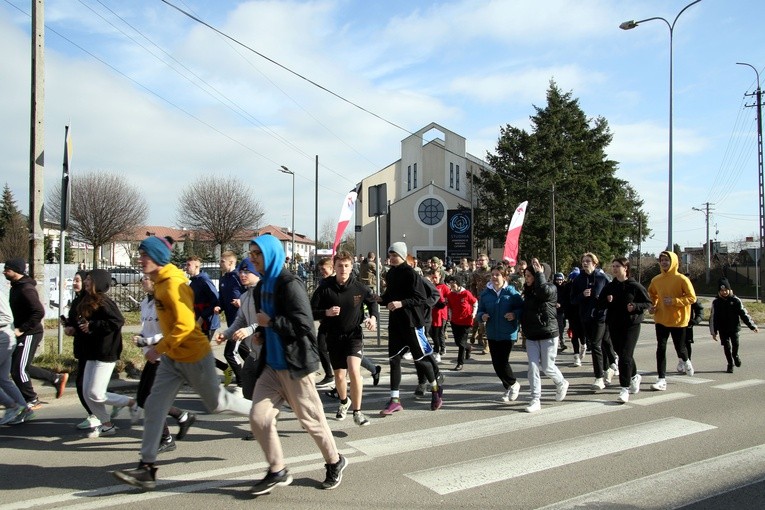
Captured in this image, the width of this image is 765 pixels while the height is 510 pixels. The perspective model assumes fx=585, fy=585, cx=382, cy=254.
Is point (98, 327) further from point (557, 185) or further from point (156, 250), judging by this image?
point (557, 185)

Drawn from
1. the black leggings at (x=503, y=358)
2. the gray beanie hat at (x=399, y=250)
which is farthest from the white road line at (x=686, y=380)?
the gray beanie hat at (x=399, y=250)

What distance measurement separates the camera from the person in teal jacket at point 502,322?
7.32 m

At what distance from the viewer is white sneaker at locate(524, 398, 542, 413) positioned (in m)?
6.84

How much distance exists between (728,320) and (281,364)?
8326 mm

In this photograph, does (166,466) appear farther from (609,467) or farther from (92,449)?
(609,467)

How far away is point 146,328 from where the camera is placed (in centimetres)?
586

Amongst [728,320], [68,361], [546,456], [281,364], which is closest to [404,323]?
[546,456]

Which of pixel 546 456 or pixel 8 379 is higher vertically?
pixel 8 379

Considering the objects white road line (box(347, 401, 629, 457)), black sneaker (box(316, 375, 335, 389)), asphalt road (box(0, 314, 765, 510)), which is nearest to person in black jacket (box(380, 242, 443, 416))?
asphalt road (box(0, 314, 765, 510))

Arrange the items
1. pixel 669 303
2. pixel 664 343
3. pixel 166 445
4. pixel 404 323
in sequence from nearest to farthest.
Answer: pixel 166 445
pixel 404 323
pixel 664 343
pixel 669 303

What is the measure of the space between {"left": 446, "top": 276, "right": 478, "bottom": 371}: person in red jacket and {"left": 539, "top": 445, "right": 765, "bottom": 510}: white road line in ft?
17.2

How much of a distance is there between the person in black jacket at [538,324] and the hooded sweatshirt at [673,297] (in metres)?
2.01

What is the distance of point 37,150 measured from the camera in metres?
9.34

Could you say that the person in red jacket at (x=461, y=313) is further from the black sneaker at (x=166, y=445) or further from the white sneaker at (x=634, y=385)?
the black sneaker at (x=166, y=445)
